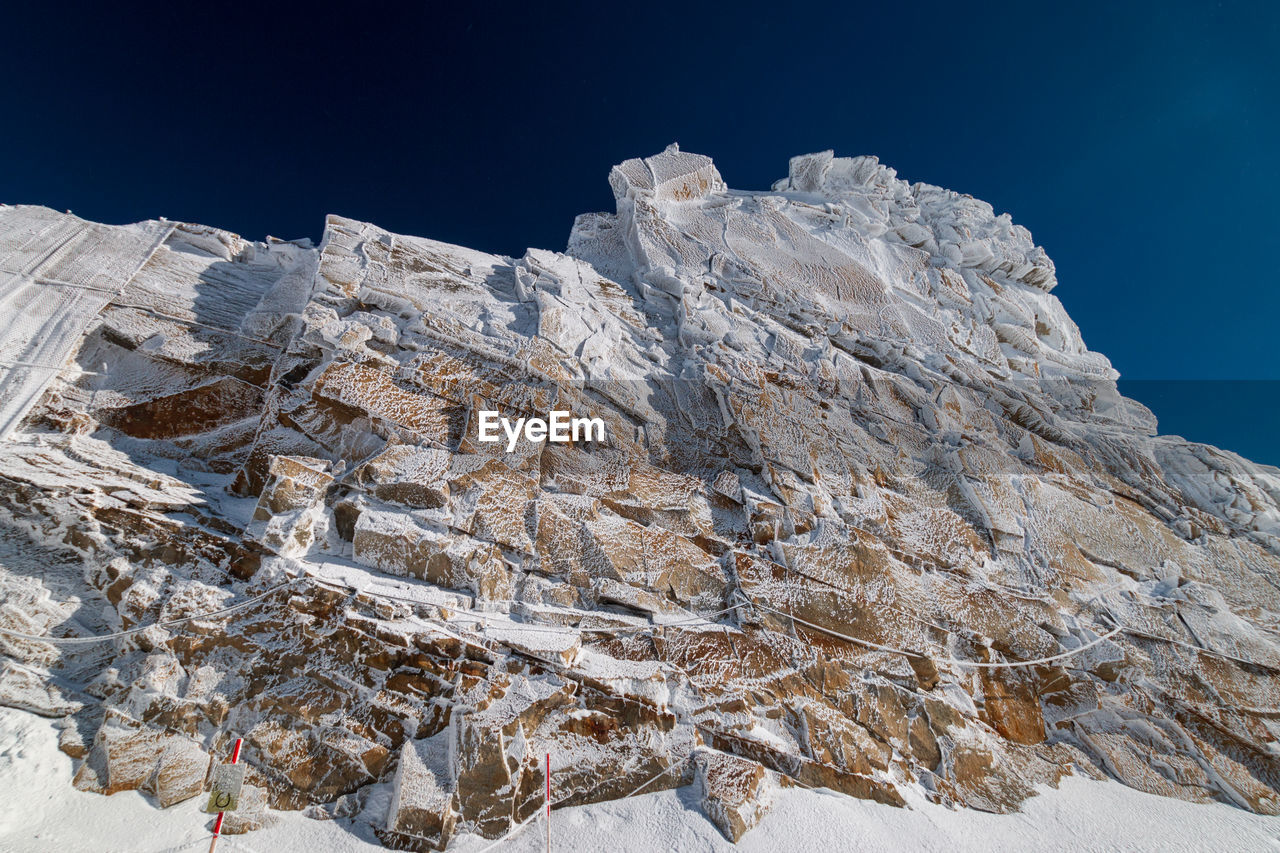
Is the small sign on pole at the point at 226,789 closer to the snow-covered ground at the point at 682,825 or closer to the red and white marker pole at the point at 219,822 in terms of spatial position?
the red and white marker pole at the point at 219,822

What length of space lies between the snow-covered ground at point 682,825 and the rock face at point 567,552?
181 mm

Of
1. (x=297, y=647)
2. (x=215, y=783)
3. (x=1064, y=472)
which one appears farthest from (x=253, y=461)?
(x=1064, y=472)

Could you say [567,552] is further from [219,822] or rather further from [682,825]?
[219,822]

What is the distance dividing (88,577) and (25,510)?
3.38 ft

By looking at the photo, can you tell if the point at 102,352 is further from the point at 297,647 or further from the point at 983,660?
the point at 983,660

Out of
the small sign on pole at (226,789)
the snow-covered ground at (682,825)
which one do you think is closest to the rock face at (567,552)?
the snow-covered ground at (682,825)

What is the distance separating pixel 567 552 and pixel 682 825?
330cm

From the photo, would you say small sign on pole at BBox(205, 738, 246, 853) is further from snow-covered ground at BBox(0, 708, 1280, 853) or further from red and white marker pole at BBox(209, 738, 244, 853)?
snow-covered ground at BBox(0, 708, 1280, 853)

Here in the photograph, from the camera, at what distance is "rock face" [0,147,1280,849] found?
17.3 feet

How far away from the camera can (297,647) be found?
5.52 meters

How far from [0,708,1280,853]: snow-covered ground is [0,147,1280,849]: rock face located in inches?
7.1

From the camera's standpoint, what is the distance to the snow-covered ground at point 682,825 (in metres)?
4.16

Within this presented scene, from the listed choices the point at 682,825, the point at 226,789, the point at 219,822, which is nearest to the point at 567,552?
the point at 682,825

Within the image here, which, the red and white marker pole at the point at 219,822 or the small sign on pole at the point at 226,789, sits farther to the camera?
the small sign on pole at the point at 226,789
